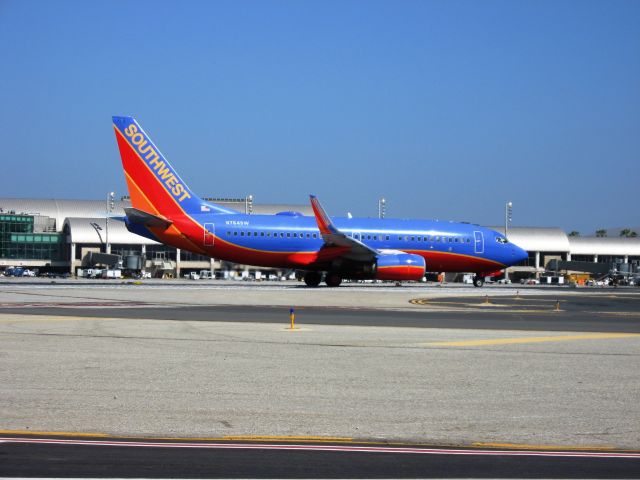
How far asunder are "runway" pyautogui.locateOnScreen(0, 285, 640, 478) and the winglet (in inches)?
953

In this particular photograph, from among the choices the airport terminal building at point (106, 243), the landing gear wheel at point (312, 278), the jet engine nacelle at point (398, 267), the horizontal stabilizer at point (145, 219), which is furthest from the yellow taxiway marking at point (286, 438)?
the airport terminal building at point (106, 243)

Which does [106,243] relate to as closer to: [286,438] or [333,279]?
[333,279]

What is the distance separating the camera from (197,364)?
16984mm

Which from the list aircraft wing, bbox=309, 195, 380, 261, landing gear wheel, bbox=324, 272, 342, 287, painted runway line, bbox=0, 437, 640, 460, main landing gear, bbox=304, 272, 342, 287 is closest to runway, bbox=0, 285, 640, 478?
painted runway line, bbox=0, 437, 640, 460

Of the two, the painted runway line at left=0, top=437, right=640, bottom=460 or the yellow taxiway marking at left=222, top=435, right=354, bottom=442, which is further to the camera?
the yellow taxiway marking at left=222, top=435, right=354, bottom=442

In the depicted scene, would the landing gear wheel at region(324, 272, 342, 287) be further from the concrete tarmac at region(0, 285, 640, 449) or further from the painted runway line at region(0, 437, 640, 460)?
the painted runway line at region(0, 437, 640, 460)

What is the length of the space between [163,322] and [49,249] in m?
97.9

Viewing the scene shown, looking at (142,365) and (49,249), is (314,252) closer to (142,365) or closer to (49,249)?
(142,365)

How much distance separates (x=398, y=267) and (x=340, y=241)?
12.7 ft

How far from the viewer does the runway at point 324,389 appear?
32.3ft

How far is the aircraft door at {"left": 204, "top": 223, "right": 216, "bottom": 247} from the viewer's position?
5331cm

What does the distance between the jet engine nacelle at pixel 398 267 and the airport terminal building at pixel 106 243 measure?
46.9m

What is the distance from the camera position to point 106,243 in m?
107

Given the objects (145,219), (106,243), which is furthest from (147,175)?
(106,243)
